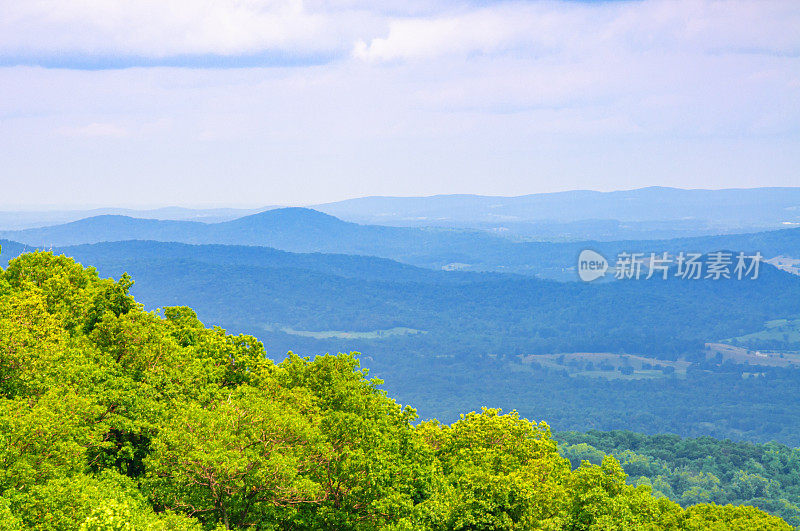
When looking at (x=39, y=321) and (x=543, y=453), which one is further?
(x=543, y=453)

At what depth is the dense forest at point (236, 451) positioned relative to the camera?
25.8 metres

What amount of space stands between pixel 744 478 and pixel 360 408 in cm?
13812

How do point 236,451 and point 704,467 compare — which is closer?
point 236,451

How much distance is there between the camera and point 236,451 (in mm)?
26469

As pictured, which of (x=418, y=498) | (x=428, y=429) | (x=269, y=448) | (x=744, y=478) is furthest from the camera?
(x=744, y=478)

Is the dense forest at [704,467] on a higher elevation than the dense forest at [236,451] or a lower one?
lower

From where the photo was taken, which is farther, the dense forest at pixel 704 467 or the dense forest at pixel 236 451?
the dense forest at pixel 704 467

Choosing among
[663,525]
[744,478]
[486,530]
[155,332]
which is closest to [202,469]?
[486,530]

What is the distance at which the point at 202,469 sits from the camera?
2648 cm

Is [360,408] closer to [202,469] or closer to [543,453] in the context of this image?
[202,469]

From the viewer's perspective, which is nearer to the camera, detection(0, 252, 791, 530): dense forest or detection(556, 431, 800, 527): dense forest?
detection(0, 252, 791, 530): dense forest

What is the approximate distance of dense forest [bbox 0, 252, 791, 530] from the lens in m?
25.8

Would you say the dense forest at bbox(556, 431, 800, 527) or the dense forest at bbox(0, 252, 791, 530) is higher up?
the dense forest at bbox(0, 252, 791, 530)

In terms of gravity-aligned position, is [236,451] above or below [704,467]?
above
